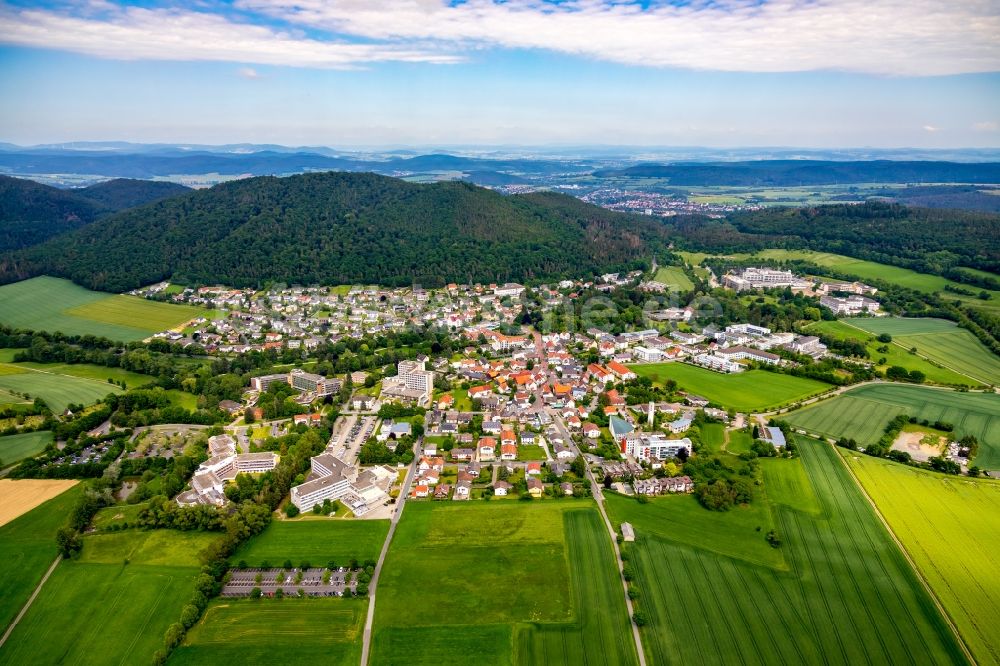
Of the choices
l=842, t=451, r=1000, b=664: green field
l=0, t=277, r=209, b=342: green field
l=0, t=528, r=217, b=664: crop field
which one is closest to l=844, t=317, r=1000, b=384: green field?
l=842, t=451, r=1000, b=664: green field

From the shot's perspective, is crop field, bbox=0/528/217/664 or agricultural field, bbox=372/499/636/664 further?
crop field, bbox=0/528/217/664

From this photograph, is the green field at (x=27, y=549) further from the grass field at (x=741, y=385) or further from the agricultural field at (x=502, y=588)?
the grass field at (x=741, y=385)

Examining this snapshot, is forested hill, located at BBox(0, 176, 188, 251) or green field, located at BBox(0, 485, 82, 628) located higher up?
forested hill, located at BBox(0, 176, 188, 251)

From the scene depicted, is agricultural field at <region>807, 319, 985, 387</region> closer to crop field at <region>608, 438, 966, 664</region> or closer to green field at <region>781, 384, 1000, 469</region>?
green field at <region>781, 384, 1000, 469</region>

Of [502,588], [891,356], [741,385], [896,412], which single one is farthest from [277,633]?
[891,356]

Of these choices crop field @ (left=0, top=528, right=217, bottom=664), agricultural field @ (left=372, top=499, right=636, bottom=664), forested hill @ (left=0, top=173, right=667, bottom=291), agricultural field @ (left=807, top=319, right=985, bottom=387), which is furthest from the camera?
forested hill @ (left=0, top=173, right=667, bottom=291)

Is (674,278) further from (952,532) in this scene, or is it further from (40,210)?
(40,210)
